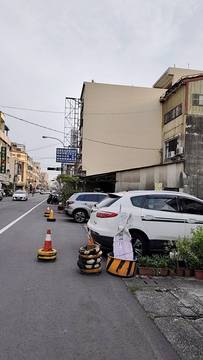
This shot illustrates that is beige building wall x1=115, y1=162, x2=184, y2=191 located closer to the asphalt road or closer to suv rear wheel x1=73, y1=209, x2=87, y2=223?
suv rear wheel x1=73, y1=209, x2=87, y2=223

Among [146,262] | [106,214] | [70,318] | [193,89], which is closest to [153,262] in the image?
[146,262]

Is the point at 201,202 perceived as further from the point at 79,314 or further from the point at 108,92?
the point at 108,92

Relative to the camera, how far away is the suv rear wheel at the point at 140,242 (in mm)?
8711

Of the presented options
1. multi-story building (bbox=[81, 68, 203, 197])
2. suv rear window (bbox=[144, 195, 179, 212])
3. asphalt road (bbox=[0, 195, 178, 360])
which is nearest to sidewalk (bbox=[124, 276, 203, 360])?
asphalt road (bbox=[0, 195, 178, 360])

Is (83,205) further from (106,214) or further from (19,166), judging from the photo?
(19,166)

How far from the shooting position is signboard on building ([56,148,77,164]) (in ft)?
153

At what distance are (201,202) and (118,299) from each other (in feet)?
13.9

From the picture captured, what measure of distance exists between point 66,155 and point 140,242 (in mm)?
39053

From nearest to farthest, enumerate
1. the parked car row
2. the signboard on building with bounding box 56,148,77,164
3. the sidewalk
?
1. the sidewalk
2. the parked car row
3. the signboard on building with bounding box 56,148,77,164

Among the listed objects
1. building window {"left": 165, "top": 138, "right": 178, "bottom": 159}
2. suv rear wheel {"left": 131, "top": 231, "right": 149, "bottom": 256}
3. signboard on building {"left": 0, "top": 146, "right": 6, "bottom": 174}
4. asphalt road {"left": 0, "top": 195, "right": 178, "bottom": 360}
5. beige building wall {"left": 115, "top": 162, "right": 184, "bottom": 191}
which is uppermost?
signboard on building {"left": 0, "top": 146, "right": 6, "bottom": 174}

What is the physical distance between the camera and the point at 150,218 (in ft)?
28.6

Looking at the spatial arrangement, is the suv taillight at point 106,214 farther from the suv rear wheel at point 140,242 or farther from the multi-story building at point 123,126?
the multi-story building at point 123,126

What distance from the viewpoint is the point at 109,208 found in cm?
897

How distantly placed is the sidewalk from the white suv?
158 cm
